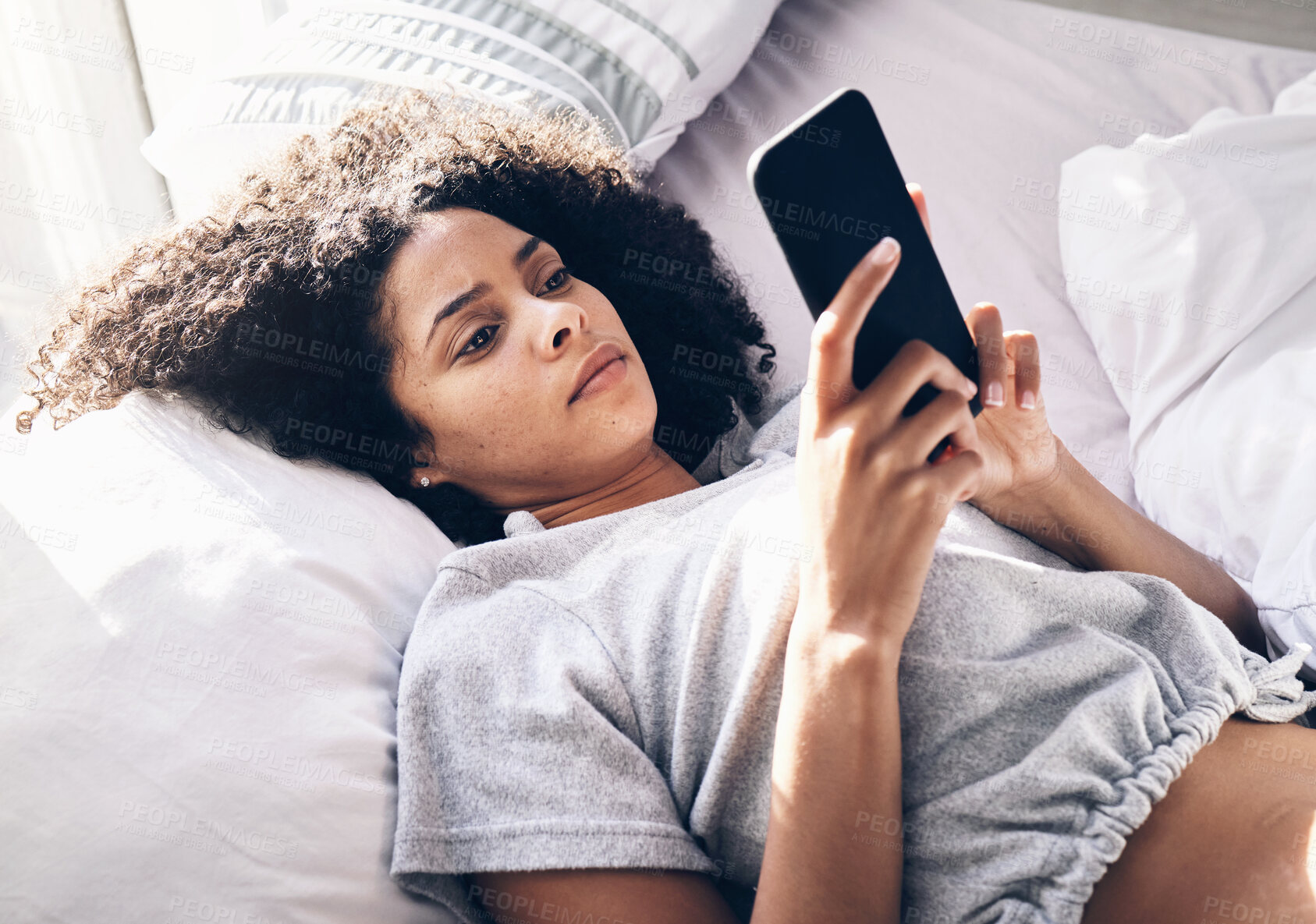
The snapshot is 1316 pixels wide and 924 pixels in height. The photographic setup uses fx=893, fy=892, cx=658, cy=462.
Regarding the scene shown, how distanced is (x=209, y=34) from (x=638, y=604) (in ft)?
4.94

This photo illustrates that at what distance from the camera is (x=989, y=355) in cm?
81

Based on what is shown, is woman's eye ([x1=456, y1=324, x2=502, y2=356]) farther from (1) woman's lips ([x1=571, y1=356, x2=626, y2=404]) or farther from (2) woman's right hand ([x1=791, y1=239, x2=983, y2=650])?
(2) woman's right hand ([x1=791, y1=239, x2=983, y2=650])

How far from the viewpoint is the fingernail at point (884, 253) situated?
0.65m

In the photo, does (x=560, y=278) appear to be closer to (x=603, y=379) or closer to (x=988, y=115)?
(x=603, y=379)

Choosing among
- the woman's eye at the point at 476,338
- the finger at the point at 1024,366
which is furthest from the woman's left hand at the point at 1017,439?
the woman's eye at the point at 476,338

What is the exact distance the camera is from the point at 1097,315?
1.24m

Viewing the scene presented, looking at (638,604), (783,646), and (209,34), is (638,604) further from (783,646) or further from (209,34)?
(209,34)

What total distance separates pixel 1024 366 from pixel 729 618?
388mm

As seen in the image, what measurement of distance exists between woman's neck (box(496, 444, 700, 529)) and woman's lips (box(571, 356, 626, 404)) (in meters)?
0.14

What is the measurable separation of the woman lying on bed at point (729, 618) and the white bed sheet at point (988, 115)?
1.47 feet

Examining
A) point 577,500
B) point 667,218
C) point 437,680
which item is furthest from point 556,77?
point 437,680

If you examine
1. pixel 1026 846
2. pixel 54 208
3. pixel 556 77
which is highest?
pixel 556 77

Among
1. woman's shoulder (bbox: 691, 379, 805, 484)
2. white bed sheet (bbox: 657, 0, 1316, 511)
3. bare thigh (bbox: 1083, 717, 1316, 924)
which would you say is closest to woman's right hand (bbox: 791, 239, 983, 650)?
bare thigh (bbox: 1083, 717, 1316, 924)

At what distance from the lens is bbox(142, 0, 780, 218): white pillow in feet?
4.25
